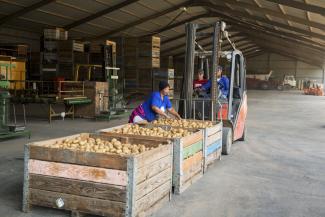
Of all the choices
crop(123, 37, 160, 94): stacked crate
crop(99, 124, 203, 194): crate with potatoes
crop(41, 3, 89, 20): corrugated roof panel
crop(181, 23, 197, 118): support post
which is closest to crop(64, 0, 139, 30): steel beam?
crop(41, 3, 89, 20): corrugated roof panel

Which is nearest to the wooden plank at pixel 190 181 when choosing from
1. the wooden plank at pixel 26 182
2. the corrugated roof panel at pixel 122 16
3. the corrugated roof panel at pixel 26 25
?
the wooden plank at pixel 26 182

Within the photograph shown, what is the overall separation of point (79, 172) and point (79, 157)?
0.16 meters

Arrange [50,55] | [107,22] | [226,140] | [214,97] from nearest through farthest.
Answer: [226,140]
[214,97]
[50,55]
[107,22]

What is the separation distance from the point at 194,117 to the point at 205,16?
20.1 metres

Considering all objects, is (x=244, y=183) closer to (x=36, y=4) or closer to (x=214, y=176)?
(x=214, y=176)

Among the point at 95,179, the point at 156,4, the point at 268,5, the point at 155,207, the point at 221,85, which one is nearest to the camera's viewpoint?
the point at 95,179

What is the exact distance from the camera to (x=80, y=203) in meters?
4.34

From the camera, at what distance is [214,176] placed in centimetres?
661

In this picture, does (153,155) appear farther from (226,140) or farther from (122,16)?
(122,16)

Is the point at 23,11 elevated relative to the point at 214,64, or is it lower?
elevated

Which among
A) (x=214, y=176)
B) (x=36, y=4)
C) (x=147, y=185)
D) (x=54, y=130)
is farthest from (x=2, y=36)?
(x=147, y=185)

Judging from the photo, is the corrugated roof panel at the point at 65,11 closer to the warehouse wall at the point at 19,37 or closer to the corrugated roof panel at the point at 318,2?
the warehouse wall at the point at 19,37

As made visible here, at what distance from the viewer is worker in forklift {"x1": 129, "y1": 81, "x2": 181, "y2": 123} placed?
743 cm

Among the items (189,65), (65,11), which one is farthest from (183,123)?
(65,11)
